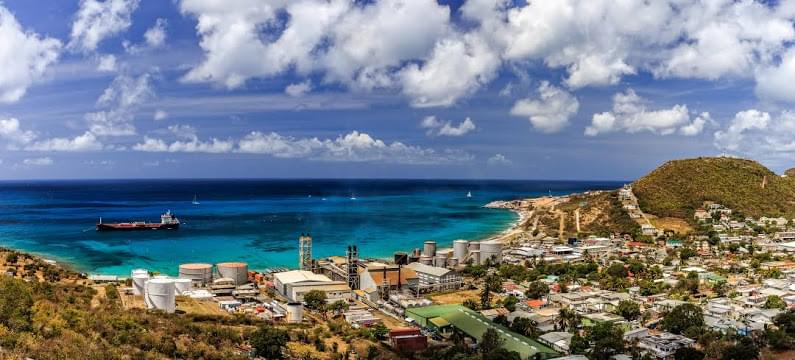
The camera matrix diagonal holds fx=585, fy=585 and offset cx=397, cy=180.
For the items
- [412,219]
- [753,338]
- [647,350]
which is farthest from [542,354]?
[412,219]

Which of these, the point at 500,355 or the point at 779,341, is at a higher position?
the point at 500,355

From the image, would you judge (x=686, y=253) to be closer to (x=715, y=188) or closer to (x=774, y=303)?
(x=774, y=303)

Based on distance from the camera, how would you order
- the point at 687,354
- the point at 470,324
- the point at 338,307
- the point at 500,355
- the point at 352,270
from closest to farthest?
the point at 500,355, the point at 687,354, the point at 470,324, the point at 338,307, the point at 352,270

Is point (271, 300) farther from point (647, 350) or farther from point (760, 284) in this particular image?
point (760, 284)

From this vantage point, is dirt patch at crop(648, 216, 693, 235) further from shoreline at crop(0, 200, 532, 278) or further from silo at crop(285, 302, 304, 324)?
silo at crop(285, 302, 304, 324)

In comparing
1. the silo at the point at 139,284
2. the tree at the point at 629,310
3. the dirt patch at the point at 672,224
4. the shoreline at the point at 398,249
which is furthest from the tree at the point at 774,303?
the silo at the point at 139,284

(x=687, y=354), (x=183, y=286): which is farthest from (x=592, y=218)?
(x=183, y=286)

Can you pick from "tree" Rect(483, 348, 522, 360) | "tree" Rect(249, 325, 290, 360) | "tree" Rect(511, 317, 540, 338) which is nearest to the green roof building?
"tree" Rect(511, 317, 540, 338)
